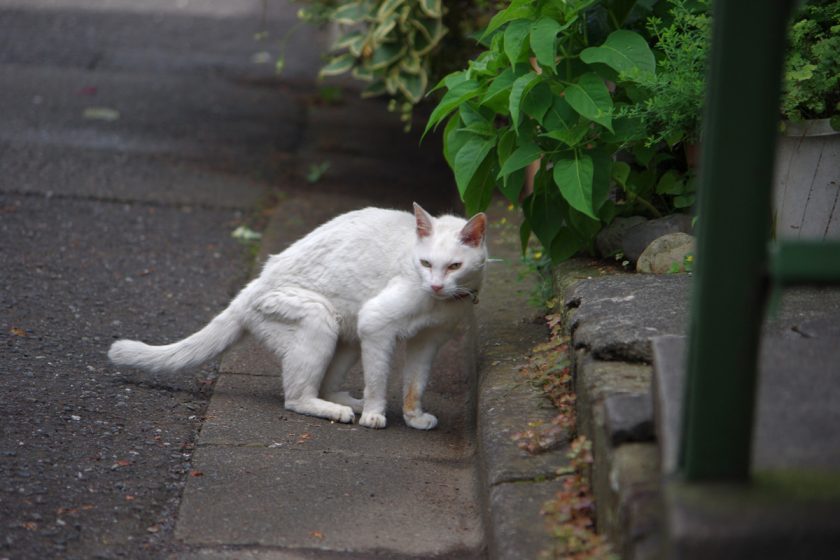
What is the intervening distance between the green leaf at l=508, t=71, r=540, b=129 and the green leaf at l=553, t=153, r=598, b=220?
26cm

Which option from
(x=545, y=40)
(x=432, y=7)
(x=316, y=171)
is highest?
(x=545, y=40)

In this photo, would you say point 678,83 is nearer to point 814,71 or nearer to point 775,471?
point 814,71

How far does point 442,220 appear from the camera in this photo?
13.8ft

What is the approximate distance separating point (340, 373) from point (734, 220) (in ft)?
8.65

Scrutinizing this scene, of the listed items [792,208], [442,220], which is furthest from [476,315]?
[792,208]

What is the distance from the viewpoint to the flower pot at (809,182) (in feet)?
12.8

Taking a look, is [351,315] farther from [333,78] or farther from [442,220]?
[333,78]

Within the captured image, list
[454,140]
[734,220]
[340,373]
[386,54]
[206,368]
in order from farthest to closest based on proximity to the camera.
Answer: [386,54]
[206,368]
[340,373]
[454,140]
[734,220]

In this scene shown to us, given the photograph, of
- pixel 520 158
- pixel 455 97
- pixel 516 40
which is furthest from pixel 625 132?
pixel 455 97

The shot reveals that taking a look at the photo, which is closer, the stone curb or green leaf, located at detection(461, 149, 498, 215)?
the stone curb

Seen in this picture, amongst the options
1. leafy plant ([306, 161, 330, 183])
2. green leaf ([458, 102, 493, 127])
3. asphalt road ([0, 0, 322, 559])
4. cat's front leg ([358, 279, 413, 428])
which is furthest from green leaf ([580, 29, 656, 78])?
leafy plant ([306, 161, 330, 183])

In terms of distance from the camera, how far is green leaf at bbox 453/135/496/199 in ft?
13.6

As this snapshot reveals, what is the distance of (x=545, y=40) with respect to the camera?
12.4ft

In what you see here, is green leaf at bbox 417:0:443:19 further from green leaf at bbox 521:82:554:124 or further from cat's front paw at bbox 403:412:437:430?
cat's front paw at bbox 403:412:437:430
